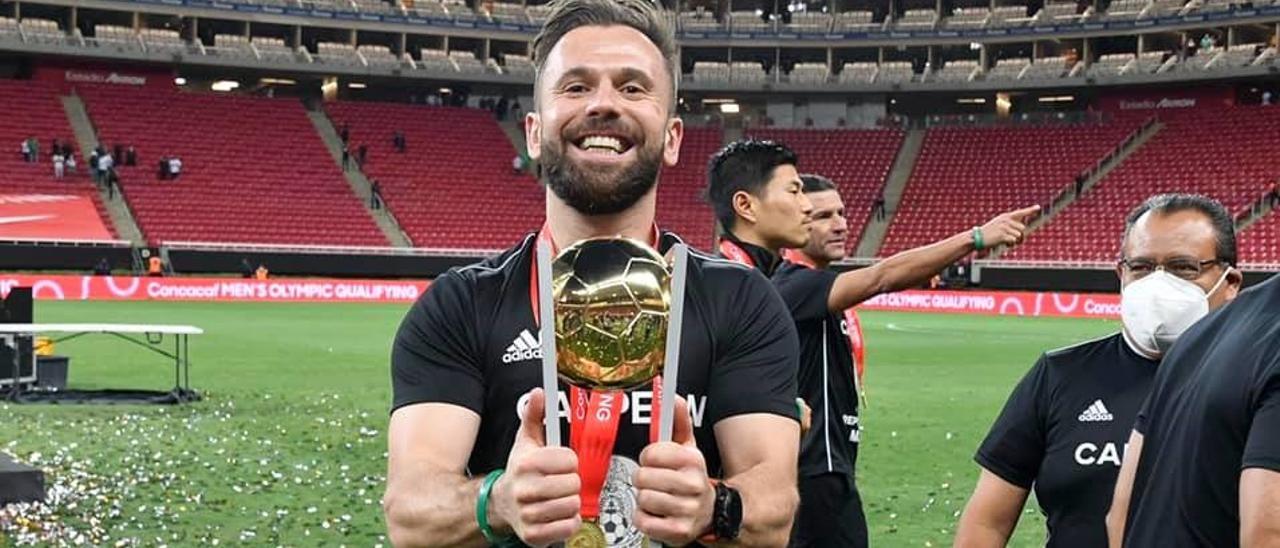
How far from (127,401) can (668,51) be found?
14.0 m

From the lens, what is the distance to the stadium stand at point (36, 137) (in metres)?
45.2

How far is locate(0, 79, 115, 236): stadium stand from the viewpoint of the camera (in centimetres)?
4519

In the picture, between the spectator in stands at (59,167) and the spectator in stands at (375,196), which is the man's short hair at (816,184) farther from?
the spectator in stands at (375,196)

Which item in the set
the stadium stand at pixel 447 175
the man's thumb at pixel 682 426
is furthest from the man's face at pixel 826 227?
the stadium stand at pixel 447 175

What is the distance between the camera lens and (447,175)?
5500 centimetres

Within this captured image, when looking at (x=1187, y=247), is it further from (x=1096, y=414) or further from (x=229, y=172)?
(x=229, y=172)

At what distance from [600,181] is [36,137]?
50.0 metres

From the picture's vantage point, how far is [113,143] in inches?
1983

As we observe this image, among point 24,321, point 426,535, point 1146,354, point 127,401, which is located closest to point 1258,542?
point 426,535

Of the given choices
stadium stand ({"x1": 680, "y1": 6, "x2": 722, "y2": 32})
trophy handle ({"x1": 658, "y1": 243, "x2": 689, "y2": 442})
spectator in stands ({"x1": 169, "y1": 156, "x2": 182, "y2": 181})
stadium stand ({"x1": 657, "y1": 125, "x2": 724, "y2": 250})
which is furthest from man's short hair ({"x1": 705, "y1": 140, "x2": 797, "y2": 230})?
stadium stand ({"x1": 680, "y1": 6, "x2": 722, "y2": 32})

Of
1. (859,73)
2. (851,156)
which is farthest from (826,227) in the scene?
(859,73)

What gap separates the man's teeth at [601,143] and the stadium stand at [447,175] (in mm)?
45865

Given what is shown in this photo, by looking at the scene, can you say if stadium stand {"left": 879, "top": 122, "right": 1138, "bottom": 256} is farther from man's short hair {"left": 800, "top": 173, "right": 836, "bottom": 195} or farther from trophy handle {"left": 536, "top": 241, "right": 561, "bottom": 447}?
trophy handle {"left": 536, "top": 241, "right": 561, "bottom": 447}

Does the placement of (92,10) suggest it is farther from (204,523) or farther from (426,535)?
(426,535)
